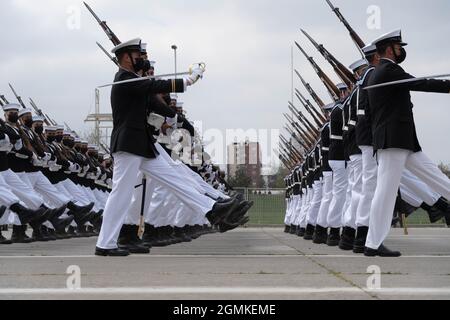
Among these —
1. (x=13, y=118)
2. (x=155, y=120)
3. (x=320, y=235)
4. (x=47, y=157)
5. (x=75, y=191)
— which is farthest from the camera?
(x=75, y=191)

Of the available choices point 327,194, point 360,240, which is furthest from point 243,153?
point 360,240

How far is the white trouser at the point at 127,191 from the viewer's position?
26.0ft

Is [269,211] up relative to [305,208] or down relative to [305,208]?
down

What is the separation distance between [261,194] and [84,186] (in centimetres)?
1299

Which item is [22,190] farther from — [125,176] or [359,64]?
[359,64]

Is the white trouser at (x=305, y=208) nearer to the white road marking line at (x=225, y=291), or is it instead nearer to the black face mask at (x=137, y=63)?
the black face mask at (x=137, y=63)

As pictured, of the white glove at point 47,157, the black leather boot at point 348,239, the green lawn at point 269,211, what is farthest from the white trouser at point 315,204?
the green lawn at point 269,211

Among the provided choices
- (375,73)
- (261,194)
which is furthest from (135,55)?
(261,194)

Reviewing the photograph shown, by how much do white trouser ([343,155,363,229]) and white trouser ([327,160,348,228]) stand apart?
3.07 ft

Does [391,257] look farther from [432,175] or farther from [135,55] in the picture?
[135,55]

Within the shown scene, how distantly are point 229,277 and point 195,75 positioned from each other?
102 inches

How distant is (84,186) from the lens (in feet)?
55.6

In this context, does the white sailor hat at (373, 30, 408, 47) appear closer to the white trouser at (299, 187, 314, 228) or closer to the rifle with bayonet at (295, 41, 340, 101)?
the rifle with bayonet at (295, 41, 340, 101)

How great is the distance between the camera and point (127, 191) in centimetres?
797
